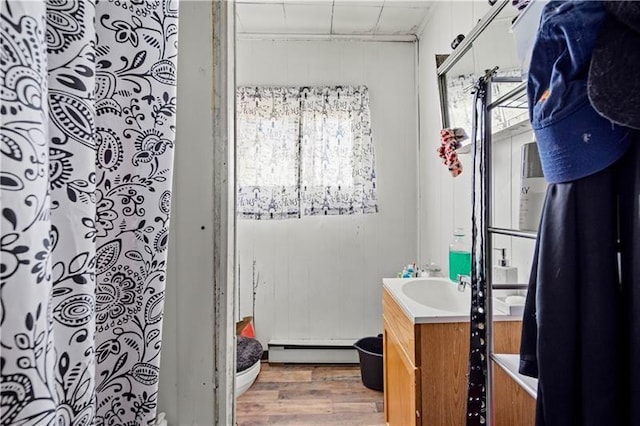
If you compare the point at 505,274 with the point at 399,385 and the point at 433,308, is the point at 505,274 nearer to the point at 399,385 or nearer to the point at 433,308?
the point at 433,308

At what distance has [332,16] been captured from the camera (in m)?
2.50

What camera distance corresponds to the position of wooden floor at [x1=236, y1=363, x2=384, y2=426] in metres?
2.11

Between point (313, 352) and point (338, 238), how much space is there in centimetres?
89

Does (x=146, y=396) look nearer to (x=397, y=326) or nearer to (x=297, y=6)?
(x=397, y=326)

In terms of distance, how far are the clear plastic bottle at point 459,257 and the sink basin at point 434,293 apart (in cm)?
7

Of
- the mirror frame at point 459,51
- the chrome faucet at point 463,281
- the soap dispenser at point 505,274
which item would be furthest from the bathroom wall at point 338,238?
the soap dispenser at point 505,274

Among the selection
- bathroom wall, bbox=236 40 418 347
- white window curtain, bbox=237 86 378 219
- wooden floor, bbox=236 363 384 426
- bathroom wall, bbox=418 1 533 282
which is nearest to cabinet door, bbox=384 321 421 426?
wooden floor, bbox=236 363 384 426

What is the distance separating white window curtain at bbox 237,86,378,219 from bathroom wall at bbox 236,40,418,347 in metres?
0.11

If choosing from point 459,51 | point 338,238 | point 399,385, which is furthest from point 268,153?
point 399,385

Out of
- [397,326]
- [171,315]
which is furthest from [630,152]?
[397,326]

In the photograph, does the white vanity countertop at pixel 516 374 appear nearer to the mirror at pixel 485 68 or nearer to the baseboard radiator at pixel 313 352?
the mirror at pixel 485 68

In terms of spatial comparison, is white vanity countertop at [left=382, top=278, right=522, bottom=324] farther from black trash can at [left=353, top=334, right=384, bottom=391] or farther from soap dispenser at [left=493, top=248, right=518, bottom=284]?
black trash can at [left=353, top=334, right=384, bottom=391]

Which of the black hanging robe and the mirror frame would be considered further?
the mirror frame

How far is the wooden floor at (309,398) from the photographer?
2.11m
